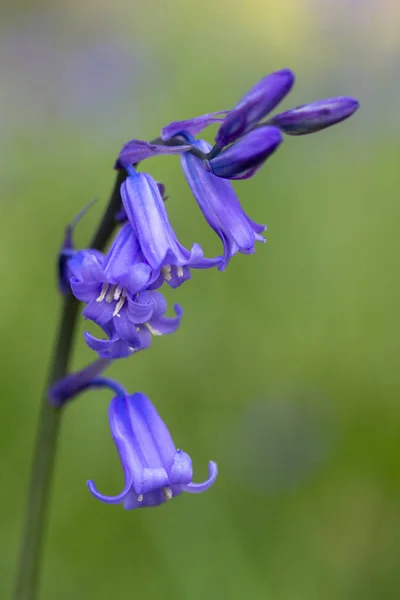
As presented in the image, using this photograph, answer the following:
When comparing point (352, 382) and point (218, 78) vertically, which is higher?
point (218, 78)

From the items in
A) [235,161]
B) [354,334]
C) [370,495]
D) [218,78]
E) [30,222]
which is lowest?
[370,495]

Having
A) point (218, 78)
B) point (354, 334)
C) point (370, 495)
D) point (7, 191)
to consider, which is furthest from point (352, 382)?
point (218, 78)

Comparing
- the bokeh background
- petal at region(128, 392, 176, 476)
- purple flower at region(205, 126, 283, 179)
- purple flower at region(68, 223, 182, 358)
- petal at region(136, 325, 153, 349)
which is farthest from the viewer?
the bokeh background

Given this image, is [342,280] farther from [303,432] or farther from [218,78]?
[218,78]

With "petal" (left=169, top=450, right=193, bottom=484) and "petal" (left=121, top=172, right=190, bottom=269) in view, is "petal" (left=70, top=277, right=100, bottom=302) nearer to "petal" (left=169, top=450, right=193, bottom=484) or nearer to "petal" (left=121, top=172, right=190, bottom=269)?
"petal" (left=121, top=172, right=190, bottom=269)

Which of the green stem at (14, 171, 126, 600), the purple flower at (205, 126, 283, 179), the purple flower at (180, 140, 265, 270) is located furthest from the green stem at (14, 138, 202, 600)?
the purple flower at (205, 126, 283, 179)

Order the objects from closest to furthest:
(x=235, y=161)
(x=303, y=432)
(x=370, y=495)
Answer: (x=235, y=161) → (x=370, y=495) → (x=303, y=432)

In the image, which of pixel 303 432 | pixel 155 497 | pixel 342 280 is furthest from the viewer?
pixel 342 280

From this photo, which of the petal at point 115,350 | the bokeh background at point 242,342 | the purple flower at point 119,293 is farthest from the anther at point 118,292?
the bokeh background at point 242,342
